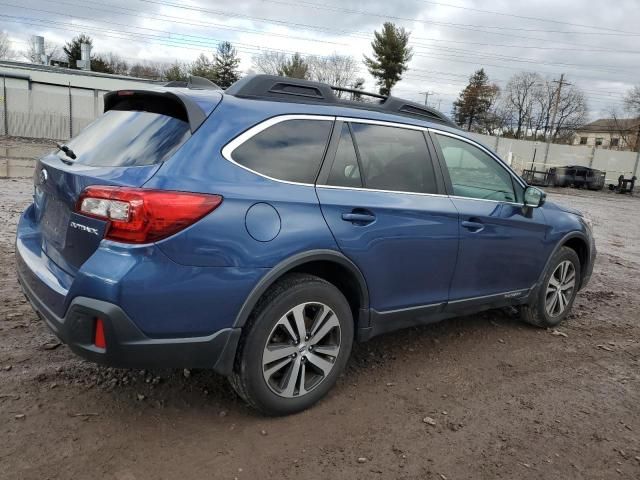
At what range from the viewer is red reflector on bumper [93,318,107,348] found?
8.07ft

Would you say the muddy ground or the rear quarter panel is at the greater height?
the rear quarter panel

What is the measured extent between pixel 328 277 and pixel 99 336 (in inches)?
52.8

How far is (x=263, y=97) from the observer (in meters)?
3.11

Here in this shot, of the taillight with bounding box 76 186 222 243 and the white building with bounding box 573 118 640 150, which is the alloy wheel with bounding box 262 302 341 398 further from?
the white building with bounding box 573 118 640 150

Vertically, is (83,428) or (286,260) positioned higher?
(286,260)

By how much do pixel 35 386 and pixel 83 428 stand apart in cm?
59

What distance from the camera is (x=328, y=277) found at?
3.27 meters

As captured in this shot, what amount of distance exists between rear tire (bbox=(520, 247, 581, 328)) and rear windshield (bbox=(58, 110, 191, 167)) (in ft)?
11.5

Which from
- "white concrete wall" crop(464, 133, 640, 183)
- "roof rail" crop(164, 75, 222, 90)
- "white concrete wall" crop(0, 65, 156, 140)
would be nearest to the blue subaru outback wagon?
"roof rail" crop(164, 75, 222, 90)

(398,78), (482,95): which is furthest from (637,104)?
(398,78)

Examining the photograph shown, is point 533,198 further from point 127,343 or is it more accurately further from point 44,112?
point 44,112

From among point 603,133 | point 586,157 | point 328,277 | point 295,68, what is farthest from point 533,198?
point 603,133

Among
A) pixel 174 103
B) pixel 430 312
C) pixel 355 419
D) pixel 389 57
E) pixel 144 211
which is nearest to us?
pixel 144 211

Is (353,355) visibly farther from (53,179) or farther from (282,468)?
(53,179)
